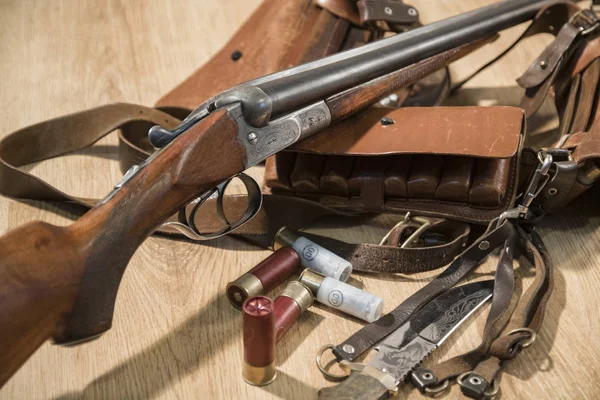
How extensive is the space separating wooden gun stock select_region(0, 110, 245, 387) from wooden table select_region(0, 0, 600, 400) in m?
0.30

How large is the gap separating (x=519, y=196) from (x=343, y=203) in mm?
580

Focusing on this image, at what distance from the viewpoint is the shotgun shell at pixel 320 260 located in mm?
2178

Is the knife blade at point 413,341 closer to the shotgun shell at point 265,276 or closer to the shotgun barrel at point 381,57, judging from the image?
the shotgun shell at point 265,276

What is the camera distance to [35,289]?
1550mm

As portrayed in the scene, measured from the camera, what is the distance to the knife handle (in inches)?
71.3

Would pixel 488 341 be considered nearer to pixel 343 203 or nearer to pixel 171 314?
pixel 343 203

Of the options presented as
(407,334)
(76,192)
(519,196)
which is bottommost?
(76,192)

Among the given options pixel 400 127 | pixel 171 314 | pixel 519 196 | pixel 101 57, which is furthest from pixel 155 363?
pixel 101 57

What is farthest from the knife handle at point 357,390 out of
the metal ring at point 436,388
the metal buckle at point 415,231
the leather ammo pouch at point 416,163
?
the leather ammo pouch at point 416,163

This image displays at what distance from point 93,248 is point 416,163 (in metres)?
1.11

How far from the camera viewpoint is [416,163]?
91.7 inches

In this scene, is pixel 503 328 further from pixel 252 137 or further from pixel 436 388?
pixel 252 137

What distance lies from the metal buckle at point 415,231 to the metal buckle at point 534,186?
0.78 feet

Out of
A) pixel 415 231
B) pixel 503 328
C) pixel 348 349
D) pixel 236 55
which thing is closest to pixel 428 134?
pixel 415 231
